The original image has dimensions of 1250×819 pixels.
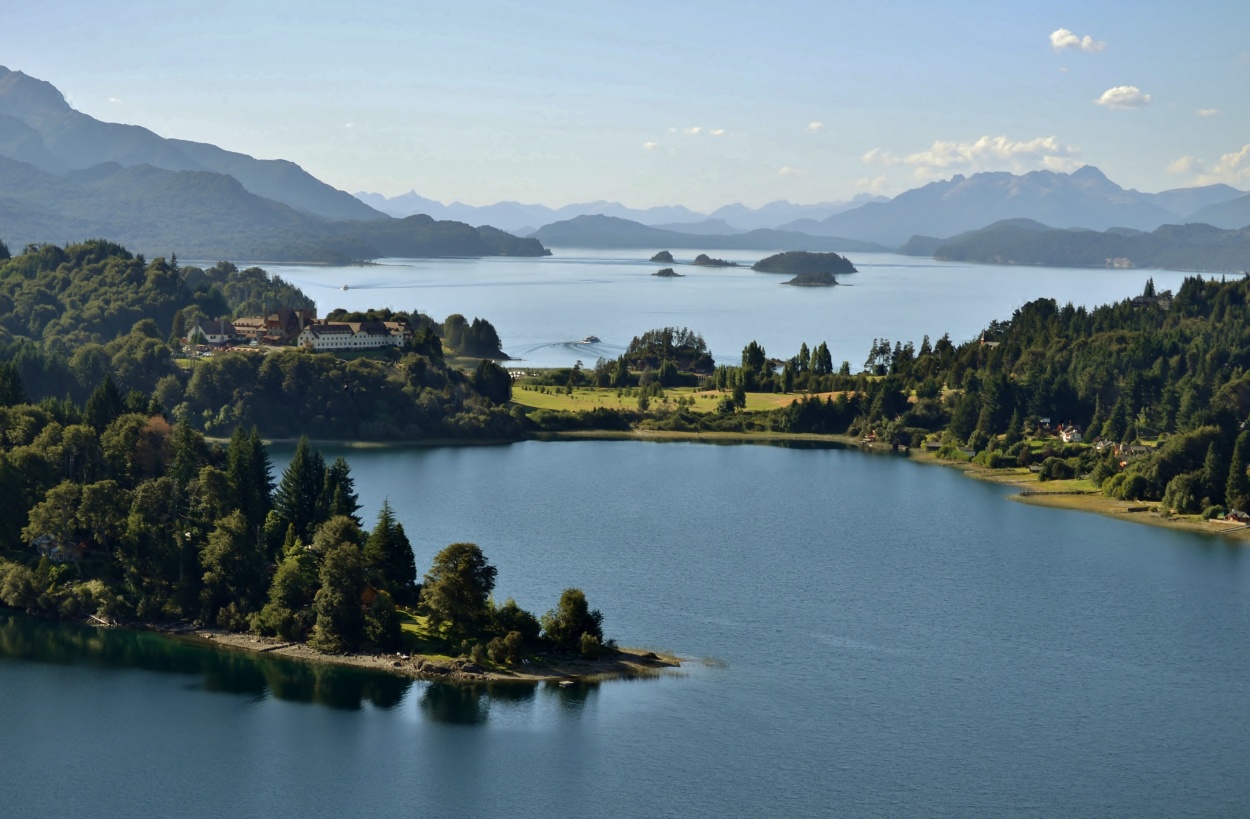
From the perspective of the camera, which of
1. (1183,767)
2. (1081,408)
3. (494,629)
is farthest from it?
(1081,408)

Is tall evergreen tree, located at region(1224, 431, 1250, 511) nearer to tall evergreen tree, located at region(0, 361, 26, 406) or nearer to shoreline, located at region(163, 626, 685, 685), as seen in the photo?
shoreline, located at region(163, 626, 685, 685)

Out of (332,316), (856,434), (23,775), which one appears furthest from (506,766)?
(332,316)

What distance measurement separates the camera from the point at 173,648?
34906 millimetres

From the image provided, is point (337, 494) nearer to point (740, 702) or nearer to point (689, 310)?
point (740, 702)

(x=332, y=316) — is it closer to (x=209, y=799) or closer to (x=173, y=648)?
(x=173, y=648)

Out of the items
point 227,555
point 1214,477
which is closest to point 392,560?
point 227,555

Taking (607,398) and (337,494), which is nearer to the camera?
(337,494)

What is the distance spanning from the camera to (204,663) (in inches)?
1339

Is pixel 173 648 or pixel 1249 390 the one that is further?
pixel 1249 390

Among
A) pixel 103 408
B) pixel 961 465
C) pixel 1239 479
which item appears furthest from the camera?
pixel 961 465

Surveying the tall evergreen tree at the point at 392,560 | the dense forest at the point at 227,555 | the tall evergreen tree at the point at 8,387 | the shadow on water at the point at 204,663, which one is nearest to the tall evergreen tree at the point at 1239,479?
the dense forest at the point at 227,555

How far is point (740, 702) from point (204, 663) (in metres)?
12.5

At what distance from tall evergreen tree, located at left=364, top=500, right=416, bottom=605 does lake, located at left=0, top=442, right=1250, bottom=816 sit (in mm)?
2722

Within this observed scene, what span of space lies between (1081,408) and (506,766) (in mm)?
52093
